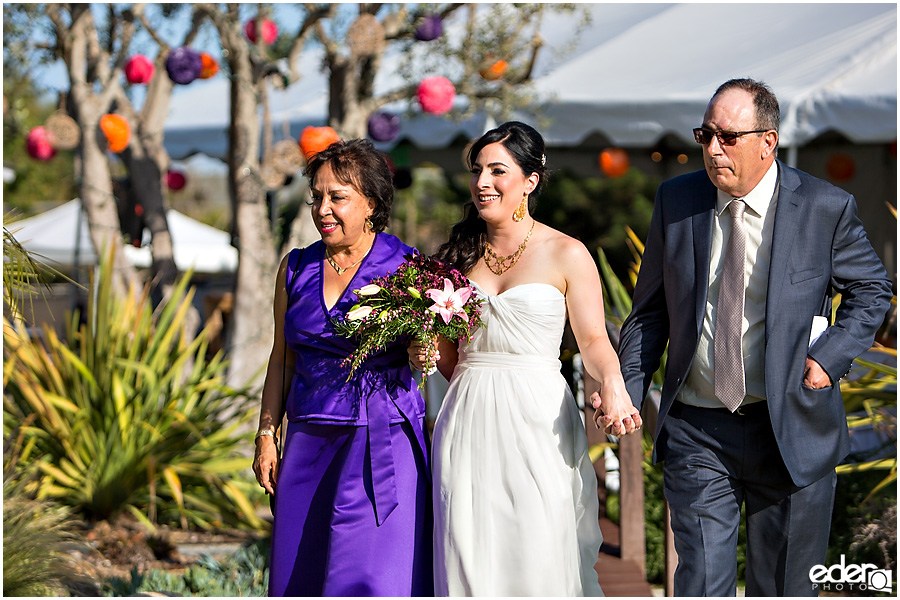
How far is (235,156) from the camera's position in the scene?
748 centimetres

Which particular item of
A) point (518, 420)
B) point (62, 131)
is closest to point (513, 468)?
point (518, 420)

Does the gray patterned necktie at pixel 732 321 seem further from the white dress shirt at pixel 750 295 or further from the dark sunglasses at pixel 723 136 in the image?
the dark sunglasses at pixel 723 136

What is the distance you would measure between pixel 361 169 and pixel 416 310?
1.92 ft

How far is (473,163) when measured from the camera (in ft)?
10.4

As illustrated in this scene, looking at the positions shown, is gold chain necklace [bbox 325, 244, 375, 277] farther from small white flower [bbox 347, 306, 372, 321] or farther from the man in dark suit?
the man in dark suit

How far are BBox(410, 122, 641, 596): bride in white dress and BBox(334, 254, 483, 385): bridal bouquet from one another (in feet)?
0.37

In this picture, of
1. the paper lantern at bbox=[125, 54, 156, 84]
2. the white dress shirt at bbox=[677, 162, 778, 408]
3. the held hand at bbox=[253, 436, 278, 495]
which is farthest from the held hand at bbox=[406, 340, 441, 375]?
the paper lantern at bbox=[125, 54, 156, 84]

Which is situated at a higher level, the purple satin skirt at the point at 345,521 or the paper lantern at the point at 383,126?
the paper lantern at the point at 383,126

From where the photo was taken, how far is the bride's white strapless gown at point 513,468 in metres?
3.07

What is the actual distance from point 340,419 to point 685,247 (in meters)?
1.32

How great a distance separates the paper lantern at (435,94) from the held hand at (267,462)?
4.21 metres

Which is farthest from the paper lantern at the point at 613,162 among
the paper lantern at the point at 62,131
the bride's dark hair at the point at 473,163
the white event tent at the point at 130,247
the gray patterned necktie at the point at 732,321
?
the gray patterned necktie at the point at 732,321

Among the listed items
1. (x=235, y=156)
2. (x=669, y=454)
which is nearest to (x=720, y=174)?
(x=669, y=454)

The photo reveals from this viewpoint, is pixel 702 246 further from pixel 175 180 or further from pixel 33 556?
pixel 175 180
